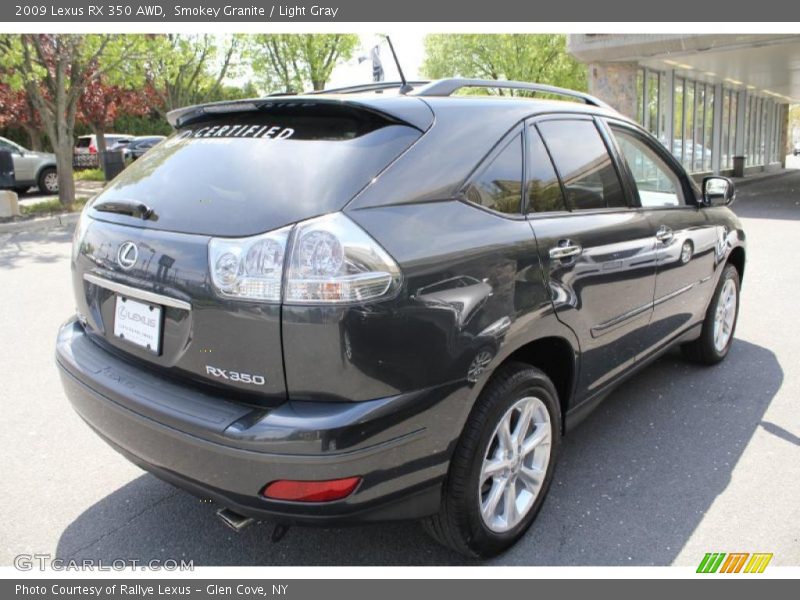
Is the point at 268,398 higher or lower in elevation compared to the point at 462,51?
lower

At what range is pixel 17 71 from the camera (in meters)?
11.5

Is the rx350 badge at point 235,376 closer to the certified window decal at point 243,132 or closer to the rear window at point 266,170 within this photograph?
the rear window at point 266,170

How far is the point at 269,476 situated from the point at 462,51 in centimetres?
3432

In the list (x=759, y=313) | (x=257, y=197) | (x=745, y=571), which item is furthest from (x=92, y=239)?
(x=759, y=313)

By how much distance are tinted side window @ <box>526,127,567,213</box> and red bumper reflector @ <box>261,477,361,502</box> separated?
4.23 feet

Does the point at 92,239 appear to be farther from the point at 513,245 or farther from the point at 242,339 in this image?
the point at 513,245

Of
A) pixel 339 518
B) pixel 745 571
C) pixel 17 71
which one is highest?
pixel 17 71

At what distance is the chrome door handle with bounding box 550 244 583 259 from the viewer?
259 centimetres

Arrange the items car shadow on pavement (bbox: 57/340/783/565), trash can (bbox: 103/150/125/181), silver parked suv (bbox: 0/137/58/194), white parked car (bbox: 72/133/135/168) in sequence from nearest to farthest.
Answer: car shadow on pavement (bbox: 57/340/783/565) < trash can (bbox: 103/150/125/181) < silver parked suv (bbox: 0/137/58/194) < white parked car (bbox: 72/133/135/168)

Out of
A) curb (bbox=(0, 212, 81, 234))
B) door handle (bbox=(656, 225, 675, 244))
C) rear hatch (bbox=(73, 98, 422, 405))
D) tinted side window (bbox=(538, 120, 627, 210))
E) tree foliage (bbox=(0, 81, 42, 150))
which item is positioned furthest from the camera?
tree foliage (bbox=(0, 81, 42, 150))

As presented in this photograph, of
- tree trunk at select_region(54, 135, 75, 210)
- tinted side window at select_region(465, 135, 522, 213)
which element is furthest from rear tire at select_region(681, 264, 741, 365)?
tree trunk at select_region(54, 135, 75, 210)

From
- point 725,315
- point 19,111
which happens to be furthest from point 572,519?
point 19,111

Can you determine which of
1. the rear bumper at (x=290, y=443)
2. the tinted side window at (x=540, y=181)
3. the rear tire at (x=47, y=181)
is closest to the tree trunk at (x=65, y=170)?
the rear tire at (x=47, y=181)

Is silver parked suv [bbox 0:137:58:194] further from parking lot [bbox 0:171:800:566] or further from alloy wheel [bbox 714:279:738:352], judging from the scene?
alloy wheel [bbox 714:279:738:352]
